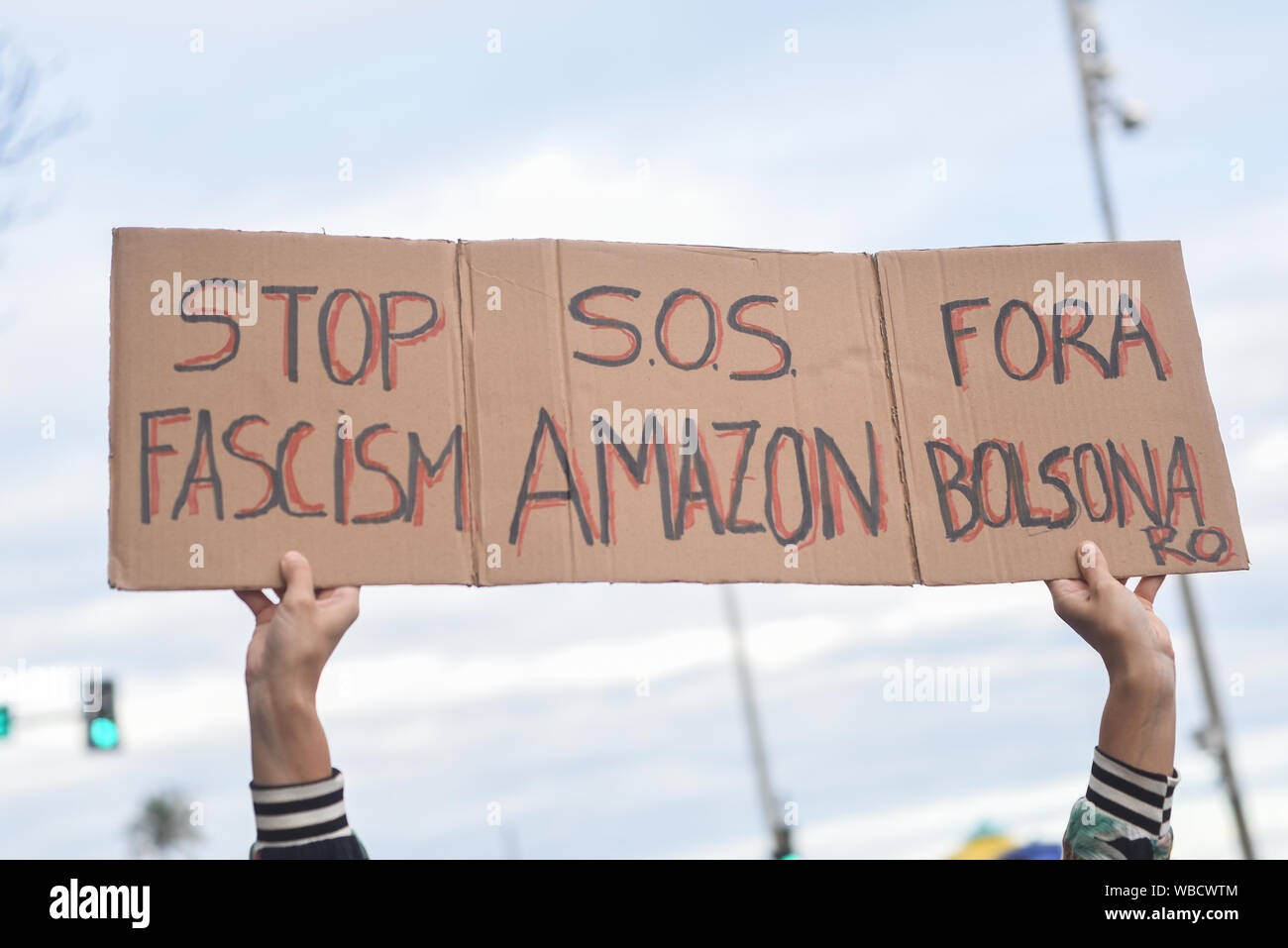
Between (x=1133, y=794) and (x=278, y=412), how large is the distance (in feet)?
7.57

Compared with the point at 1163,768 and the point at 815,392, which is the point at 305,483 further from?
the point at 1163,768

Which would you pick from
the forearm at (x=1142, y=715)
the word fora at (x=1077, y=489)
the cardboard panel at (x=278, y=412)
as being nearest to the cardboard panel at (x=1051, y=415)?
the word fora at (x=1077, y=489)

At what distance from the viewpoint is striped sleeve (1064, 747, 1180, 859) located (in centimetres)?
292

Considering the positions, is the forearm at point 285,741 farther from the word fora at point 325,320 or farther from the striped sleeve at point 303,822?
the word fora at point 325,320

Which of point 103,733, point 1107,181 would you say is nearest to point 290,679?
point 103,733

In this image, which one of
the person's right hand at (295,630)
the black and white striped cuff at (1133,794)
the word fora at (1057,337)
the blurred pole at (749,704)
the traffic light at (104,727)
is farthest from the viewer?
the blurred pole at (749,704)

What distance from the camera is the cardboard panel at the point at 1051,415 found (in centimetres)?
329

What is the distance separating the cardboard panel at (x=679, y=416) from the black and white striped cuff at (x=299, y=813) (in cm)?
66

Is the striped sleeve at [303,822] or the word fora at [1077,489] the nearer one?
the striped sleeve at [303,822]

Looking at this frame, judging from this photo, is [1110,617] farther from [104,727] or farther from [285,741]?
[104,727]

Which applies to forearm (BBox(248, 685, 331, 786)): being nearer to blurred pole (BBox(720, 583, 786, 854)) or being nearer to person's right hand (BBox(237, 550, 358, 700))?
person's right hand (BBox(237, 550, 358, 700))

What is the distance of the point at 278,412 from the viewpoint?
9.75 ft
